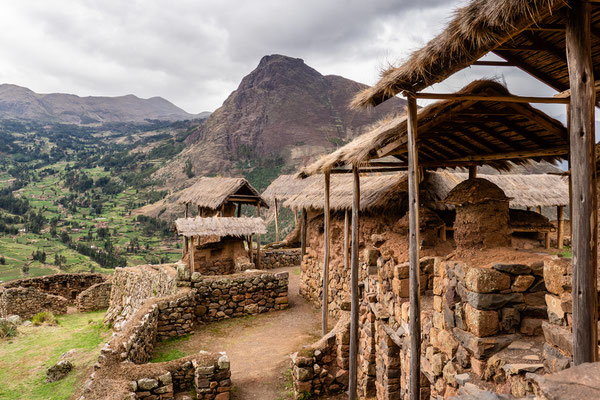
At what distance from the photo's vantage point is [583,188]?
9.27 ft

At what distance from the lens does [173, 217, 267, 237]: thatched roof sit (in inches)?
510

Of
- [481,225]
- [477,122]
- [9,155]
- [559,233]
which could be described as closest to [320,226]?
[477,122]

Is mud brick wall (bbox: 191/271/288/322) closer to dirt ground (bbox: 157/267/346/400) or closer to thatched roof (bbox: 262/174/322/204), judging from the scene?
dirt ground (bbox: 157/267/346/400)

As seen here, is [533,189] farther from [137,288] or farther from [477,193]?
[137,288]

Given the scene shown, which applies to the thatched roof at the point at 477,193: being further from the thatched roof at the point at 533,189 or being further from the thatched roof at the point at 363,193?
the thatched roof at the point at 533,189

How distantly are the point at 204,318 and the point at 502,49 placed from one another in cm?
1039

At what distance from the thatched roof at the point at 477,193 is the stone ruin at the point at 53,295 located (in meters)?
18.7

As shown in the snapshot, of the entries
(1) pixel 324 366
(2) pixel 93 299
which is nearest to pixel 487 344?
(1) pixel 324 366

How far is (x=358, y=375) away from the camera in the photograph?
7.59m

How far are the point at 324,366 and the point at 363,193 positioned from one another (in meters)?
4.91

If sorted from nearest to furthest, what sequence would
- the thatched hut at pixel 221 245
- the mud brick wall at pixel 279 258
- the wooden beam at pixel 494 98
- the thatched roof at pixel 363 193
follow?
the wooden beam at pixel 494 98 → the thatched roof at pixel 363 193 → the thatched hut at pixel 221 245 → the mud brick wall at pixel 279 258

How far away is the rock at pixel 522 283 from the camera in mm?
3777

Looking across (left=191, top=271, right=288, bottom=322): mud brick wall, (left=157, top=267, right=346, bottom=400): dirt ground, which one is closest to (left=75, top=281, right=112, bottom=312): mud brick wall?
(left=191, top=271, right=288, bottom=322): mud brick wall

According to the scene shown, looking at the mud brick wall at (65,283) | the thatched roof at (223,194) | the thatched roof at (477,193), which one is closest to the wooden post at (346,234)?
the thatched roof at (477,193)
